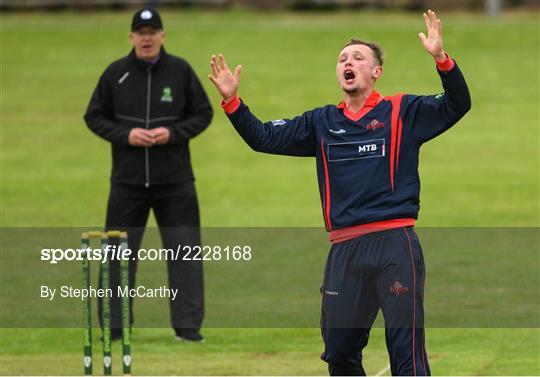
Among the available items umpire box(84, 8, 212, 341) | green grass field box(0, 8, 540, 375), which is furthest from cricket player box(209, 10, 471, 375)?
umpire box(84, 8, 212, 341)

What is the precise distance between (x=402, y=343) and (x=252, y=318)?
5.07m

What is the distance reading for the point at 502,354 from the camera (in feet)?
36.8

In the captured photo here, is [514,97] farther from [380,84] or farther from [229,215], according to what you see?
[229,215]

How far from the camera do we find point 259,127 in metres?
8.39

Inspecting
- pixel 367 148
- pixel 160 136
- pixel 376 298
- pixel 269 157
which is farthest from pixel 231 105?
pixel 269 157

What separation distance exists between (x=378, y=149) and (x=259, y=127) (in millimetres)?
762

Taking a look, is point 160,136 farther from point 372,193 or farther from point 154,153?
point 372,193

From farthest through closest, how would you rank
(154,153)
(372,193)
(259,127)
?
(154,153) < (259,127) < (372,193)

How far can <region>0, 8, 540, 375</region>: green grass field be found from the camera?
11492 millimetres


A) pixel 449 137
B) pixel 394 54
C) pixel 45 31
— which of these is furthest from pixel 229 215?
pixel 45 31

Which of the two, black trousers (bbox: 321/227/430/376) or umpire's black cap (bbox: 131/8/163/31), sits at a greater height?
umpire's black cap (bbox: 131/8/163/31)

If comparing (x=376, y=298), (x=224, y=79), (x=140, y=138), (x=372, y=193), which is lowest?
(x=376, y=298)

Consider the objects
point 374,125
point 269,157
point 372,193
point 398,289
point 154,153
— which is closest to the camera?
point 398,289

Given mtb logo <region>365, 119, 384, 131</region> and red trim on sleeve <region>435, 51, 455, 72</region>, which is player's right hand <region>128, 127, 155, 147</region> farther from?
red trim on sleeve <region>435, 51, 455, 72</region>
